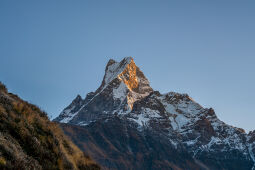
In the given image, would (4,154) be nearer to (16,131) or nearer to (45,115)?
(16,131)

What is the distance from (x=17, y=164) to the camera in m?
11.0

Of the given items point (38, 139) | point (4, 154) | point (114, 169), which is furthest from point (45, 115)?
point (114, 169)

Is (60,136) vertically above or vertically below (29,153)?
above

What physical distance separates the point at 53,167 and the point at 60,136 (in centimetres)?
393

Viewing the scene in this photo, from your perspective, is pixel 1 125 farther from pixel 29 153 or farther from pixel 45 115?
pixel 45 115

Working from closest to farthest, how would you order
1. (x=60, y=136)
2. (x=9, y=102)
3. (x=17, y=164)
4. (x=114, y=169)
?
(x=17, y=164) < (x=9, y=102) < (x=60, y=136) < (x=114, y=169)

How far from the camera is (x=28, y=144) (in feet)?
44.1

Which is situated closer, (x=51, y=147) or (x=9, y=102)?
(x=51, y=147)

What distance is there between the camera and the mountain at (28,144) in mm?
11555

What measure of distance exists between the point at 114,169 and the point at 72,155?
18645 centimetres

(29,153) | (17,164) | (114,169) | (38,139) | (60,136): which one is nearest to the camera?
(17,164)

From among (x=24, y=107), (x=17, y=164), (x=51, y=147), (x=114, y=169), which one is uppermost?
A: (x=114, y=169)

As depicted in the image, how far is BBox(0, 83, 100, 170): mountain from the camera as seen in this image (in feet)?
37.9

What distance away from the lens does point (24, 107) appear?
53.6 ft
